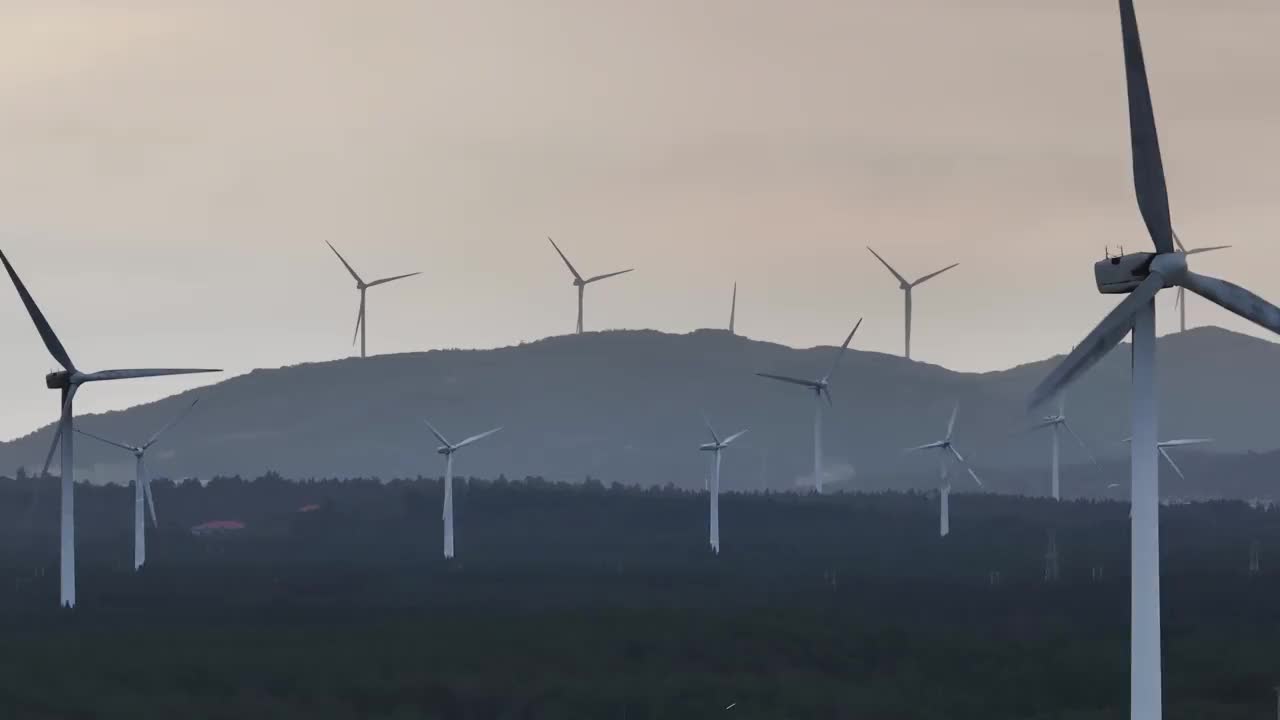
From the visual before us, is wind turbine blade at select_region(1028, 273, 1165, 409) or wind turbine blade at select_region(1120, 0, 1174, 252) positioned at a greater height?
wind turbine blade at select_region(1120, 0, 1174, 252)

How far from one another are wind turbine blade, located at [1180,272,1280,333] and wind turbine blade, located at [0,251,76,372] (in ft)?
242

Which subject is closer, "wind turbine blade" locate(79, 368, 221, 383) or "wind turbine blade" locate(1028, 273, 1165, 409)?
"wind turbine blade" locate(1028, 273, 1165, 409)

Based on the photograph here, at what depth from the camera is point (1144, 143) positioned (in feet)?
240

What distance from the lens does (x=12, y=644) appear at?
476 feet

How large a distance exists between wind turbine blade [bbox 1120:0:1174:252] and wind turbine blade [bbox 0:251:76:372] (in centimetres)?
7127

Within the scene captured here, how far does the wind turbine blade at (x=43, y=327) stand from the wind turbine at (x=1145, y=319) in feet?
235

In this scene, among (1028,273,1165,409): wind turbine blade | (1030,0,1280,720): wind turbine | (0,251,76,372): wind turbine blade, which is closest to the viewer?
(1028,273,1165,409): wind turbine blade

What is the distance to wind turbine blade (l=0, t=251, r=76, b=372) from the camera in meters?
131

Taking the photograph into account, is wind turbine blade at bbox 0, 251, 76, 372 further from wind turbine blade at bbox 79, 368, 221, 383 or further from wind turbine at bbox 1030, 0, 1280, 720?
wind turbine at bbox 1030, 0, 1280, 720

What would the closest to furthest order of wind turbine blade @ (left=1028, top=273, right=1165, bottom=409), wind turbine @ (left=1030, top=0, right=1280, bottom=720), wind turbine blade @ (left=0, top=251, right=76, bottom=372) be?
wind turbine blade @ (left=1028, top=273, right=1165, bottom=409)
wind turbine @ (left=1030, top=0, right=1280, bottom=720)
wind turbine blade @ (left=0, top=251, right=76, bottom=372)

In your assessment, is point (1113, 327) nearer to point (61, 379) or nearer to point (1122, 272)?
point (1122, 272)

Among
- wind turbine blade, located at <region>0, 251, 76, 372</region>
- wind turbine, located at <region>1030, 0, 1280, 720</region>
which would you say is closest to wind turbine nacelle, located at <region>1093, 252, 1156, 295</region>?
wind turbine, located at <region>1030, 0, 1280, 720</region>

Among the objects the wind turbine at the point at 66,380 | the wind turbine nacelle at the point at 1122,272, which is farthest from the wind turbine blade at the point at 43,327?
the wind turbine nacelle at the point at 1122,272

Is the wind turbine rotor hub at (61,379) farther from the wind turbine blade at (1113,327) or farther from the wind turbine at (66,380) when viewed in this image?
the wind turbine blade at (1113,327)
